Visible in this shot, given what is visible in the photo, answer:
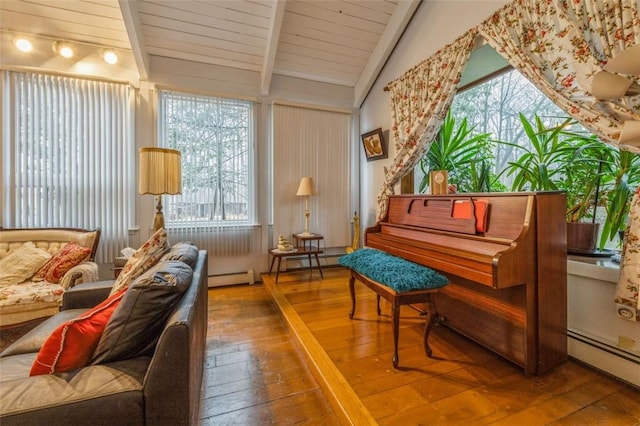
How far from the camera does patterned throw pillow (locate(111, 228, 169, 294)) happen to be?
5.31 ft

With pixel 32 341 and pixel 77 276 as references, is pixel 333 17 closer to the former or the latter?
pixel 77 276

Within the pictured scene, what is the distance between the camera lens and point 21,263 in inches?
94.1

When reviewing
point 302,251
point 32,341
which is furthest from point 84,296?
point 302,251

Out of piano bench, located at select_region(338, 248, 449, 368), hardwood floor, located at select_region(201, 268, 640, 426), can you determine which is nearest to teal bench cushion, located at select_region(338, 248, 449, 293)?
piano bench, located at select_region(338, 248, 449, 368)

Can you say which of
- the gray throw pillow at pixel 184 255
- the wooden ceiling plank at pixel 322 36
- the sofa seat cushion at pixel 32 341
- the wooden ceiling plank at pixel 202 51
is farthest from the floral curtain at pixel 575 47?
the sofa seat cushion at pixel 32 341

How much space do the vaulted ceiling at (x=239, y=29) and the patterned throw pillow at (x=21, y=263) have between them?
2119 mm

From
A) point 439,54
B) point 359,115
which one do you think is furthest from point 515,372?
point 359,115

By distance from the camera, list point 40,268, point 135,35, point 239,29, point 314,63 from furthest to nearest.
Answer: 1. point 314,63
2. point 239,29
3. point 135,35
4. point 40,268

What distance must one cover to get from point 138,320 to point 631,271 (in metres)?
2.35

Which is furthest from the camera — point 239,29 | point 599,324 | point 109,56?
point 239,29

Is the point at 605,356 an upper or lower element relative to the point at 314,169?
lower

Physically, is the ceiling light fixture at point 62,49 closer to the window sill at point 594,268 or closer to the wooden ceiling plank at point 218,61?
the wooden ceiling plank at point 218,61

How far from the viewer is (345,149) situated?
4.27 metres

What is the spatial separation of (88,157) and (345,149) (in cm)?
310
